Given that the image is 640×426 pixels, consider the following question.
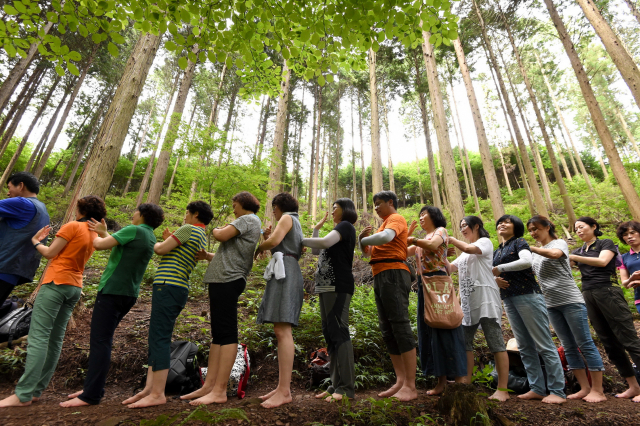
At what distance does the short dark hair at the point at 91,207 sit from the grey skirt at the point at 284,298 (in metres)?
1.86

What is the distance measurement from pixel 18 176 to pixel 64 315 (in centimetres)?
156

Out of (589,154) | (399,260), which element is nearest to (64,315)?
(399,260)

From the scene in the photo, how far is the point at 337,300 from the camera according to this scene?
2.63m

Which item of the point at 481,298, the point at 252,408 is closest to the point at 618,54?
the point at 481,298

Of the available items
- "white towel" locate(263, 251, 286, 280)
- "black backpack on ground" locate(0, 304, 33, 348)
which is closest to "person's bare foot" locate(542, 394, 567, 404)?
"white towel" locate(263, 251, 286, 280)

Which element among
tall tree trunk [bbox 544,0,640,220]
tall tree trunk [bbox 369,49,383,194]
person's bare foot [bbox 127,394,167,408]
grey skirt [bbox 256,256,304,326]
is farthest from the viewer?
tall tree trunk [bbox 369,49,383,194]

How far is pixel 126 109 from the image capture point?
14.1ft

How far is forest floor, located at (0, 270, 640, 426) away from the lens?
77.9 inches

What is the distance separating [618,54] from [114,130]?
370 inches

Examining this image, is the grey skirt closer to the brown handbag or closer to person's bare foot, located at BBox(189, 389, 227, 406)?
person's bare foot, located at BBox(189, 389, 227, 406)

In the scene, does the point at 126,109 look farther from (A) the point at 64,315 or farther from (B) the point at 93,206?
(A) the point at 64,315

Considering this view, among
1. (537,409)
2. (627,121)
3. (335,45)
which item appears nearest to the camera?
(537,409)

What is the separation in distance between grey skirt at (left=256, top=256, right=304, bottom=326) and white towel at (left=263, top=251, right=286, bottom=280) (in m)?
0.06

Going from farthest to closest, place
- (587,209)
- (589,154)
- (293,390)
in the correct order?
(589,154), (587,209), (293,390)
